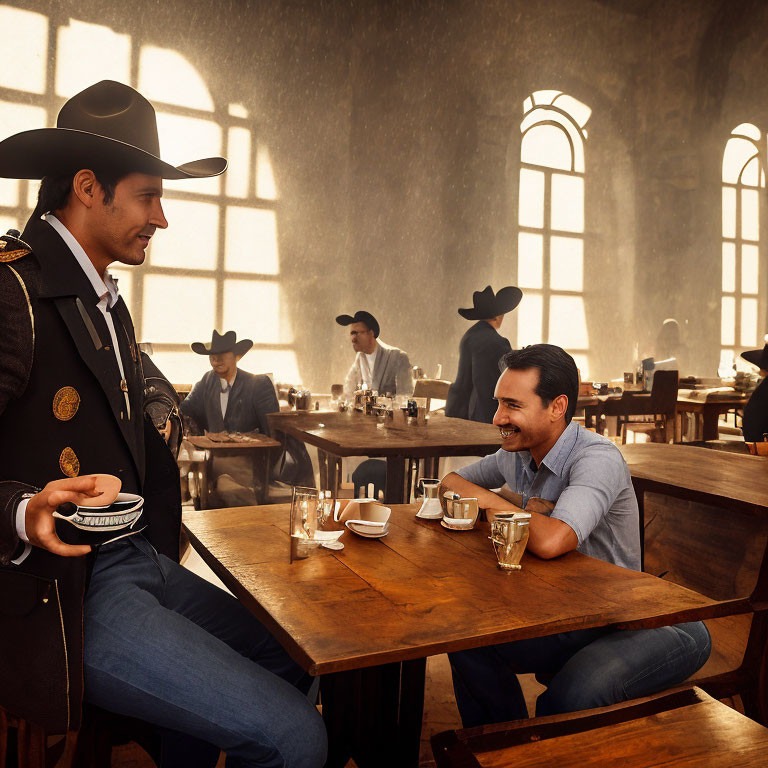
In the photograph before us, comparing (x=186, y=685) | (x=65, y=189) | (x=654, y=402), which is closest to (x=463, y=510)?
(x=186, y=685)

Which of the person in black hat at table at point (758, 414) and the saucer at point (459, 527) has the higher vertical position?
the person in black hat at table at point (758, 414)

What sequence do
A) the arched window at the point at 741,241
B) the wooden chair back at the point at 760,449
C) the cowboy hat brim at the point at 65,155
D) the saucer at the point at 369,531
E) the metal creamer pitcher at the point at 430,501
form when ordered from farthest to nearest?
the arched window at the point at 741,241
the wooden chair back at the point at 760,449
the metal creamer pitcher at the point at 430,501
the saucer at the point at 369,531
the cowboy hat brim at the point at 65,155

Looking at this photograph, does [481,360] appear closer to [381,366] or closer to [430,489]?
[381,366]

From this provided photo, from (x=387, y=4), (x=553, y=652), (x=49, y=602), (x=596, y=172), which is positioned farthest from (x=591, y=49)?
(x=49, y=602)

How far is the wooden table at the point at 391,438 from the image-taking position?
3709mm

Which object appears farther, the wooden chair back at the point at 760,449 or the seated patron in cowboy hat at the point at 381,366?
the seated patron in cowboy hat at the point at 381,366

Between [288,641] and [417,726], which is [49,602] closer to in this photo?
[288,641]

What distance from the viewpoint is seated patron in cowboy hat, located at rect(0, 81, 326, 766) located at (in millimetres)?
1275

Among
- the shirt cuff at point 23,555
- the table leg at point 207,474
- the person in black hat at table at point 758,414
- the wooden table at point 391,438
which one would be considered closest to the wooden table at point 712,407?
the person in black hat at table at point 758,414

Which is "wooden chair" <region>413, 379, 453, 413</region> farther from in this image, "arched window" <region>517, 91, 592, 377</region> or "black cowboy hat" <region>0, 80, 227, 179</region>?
"black cowboy hat" <region>0, 80, 227, 179</region>

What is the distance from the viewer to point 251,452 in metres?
4.58

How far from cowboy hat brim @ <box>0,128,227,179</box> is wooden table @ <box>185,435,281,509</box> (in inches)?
115

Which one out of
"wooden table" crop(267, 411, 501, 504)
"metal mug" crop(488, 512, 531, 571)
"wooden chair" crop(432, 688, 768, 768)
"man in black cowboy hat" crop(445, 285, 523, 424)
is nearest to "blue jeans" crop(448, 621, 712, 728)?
"wooden chair" crop(432, 688, 768, 768)

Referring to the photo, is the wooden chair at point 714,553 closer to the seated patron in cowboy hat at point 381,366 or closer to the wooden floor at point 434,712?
the wooden floor at point 434,712
